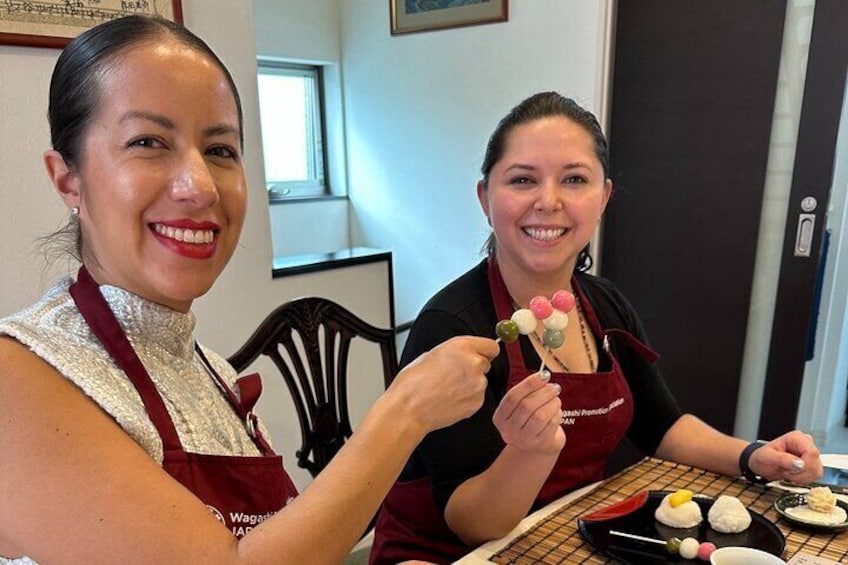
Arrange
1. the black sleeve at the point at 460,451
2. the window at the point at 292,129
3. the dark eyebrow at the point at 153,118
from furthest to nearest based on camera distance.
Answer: the window at the point at 292,129 < the black sleeve at the point at 460,451 < the dark eyebrow at the point at 153,118

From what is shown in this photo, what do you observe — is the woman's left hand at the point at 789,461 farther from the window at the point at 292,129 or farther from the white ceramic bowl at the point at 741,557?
the window at the point at 292,129

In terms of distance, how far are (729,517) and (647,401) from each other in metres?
0.50

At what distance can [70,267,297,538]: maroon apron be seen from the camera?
783 mm

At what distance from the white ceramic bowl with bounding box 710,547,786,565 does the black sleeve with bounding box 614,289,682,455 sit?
56 cm

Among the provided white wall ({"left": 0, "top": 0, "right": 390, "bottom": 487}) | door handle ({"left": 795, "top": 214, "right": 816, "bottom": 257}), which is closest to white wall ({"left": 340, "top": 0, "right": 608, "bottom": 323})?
door handle ({"left": 795, "top": 214, "right": 816, "bottom": 257})

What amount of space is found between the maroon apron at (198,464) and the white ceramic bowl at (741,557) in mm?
660

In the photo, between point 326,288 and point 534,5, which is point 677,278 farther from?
point 326,288

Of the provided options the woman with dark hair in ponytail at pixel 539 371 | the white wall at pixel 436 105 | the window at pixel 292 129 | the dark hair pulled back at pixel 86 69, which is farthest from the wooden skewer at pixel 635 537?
the window at pixel 292 129

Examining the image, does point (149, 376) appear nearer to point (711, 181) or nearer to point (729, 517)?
point (729, 517)

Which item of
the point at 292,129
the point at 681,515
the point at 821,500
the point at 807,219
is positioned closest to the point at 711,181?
the point at 807,219

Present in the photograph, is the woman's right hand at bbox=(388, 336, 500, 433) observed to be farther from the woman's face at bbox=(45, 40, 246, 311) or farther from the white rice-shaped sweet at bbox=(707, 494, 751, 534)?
the white rice-shaped sweet at bbox=(707, 494, 751, 534)

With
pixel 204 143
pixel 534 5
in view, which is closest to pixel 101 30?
pixel 204 143

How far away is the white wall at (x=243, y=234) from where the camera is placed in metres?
1.52

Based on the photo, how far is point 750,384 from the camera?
2.81m
